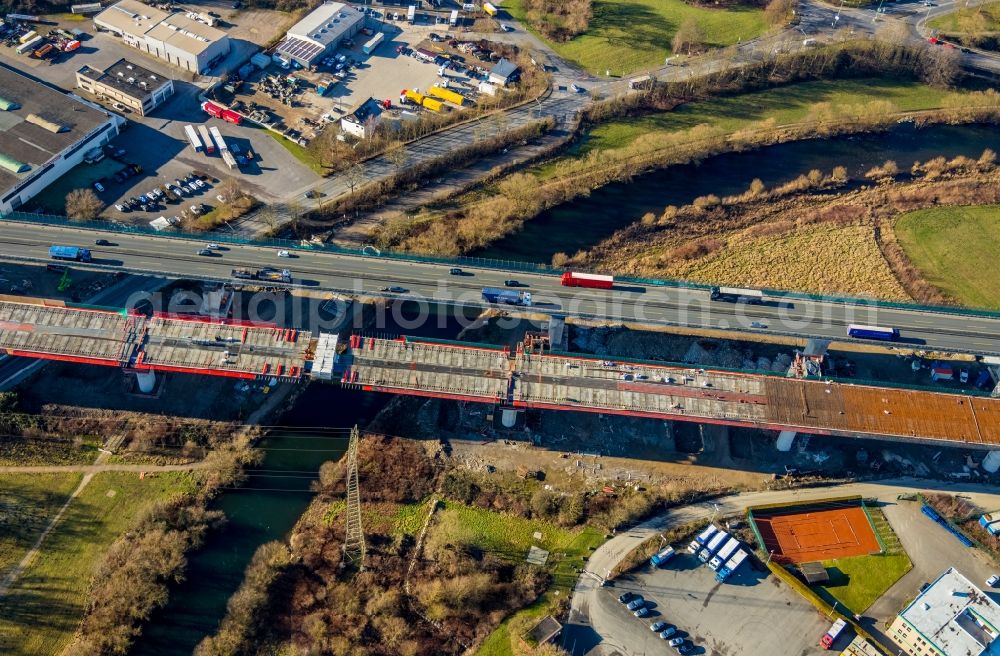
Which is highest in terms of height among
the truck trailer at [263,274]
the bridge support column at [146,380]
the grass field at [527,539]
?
the truck trailer at [263,274]

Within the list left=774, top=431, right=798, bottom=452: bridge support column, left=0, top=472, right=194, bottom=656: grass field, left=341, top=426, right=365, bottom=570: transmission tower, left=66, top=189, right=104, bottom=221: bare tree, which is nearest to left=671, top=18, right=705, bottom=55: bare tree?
left=774, top=431, right=798, bottom=452: bridge support column

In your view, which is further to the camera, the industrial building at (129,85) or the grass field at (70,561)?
the industrial building at (129,85)

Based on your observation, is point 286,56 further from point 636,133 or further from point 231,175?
point 636,133

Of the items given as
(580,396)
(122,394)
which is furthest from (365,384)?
(122,394)

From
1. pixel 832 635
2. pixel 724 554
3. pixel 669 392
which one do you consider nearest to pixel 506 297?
pixel 669 392

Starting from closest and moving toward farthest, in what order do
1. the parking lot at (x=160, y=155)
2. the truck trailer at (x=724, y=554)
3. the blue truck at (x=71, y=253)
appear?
the truck trailer at (x=724, y=554), the blue truck at (x=71, y=253), the parking lot at (x=160, y=155)

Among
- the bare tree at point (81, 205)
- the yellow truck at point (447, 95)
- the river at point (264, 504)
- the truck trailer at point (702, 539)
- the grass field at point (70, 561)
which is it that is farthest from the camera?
the yellow truck at point (447, 95)

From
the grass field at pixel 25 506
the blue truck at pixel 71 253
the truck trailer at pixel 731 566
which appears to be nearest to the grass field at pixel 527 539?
the truck trailer at pixel 731 566

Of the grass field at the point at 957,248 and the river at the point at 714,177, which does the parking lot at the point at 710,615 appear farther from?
the grass field at the point at 957,248
